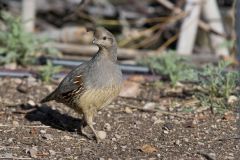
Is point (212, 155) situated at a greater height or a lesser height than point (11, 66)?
lesser

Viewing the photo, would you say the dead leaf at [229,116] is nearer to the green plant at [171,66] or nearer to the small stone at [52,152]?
the green plant at [171,66]

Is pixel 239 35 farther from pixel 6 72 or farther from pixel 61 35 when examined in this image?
pixel 61 35

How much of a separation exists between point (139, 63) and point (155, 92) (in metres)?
0.81

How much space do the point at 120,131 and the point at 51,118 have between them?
655 millimetres

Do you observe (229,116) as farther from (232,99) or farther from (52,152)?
(52,152)

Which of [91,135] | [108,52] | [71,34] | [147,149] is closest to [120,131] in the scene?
[91,135]

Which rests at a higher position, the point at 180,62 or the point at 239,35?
the point at 239,35

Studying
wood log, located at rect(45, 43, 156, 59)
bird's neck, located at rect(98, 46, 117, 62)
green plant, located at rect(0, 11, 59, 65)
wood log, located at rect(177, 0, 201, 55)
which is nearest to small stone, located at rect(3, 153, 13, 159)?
bird's neck, located at rect(98, 46, 117, 62)

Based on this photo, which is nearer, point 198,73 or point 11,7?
point 198,73

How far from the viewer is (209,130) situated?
5297 mm

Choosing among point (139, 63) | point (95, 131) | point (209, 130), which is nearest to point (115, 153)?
point (95, 131)

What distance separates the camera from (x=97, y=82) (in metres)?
4.97

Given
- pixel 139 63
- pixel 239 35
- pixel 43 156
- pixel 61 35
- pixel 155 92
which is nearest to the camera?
pixel 43 156

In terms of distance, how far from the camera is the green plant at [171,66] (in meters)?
6.30
